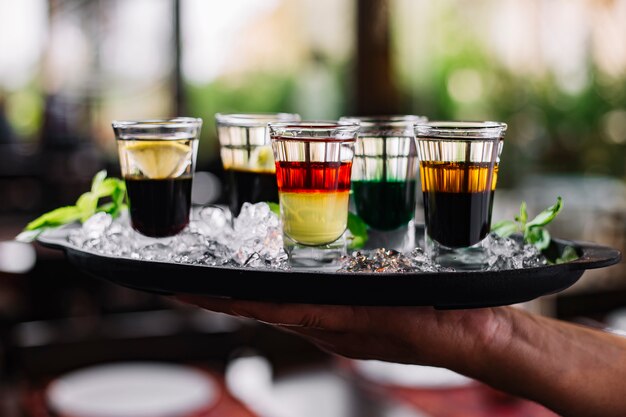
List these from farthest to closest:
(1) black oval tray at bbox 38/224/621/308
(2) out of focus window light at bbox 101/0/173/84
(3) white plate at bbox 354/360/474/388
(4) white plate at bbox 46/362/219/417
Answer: (2) out of focus window light at bbox 101/0/173/84
(3) white plate at bbox 354/360/474/388
(4) white plate at bbox 46/362/219/417
(1) black oval tray at bbox 38/224/621/308

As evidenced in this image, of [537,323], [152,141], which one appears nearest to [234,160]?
[152,141]

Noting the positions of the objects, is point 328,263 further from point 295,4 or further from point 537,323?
point 295,4

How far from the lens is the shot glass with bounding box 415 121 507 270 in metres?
1.24

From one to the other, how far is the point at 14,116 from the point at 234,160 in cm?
406

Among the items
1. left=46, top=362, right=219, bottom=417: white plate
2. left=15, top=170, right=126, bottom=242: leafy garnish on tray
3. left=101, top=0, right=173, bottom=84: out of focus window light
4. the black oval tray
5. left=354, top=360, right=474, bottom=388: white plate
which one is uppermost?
left=101, top=0, right=173, bottom=84: out of focus window light

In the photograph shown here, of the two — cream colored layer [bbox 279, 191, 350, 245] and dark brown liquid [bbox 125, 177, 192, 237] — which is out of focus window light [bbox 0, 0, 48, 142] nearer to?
dark brown liquid [bbox 125, 177, 192, 237]

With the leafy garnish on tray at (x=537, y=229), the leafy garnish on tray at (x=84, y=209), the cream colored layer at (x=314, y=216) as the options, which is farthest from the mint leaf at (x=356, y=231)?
the leafy garnish on tray at (x=84, y=209)

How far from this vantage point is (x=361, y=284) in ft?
3.61

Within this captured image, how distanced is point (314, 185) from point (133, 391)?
1222 mm

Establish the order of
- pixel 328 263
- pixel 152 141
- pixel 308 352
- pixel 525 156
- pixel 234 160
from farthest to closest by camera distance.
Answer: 1. pixel 525 156
2. pixel 308 352
3. pixel 234 160
4. pixel 152 141
5. pixel 328 263

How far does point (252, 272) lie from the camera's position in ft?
3.74

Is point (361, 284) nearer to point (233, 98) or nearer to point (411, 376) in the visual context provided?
point (411, 376)

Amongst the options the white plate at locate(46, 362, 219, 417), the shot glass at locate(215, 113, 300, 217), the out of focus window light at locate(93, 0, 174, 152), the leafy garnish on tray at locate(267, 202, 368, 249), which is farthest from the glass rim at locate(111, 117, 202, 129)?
the out of focus window light at locate(93, 0, 174, 152)

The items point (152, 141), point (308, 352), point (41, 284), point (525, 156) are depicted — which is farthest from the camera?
point (525, 156)
